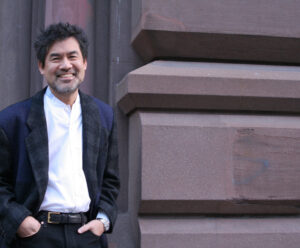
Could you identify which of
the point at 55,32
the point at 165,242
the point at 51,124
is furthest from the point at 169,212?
the point at 55,32

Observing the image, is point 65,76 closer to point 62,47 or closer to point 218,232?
point 62,47

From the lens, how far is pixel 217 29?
2.58 m

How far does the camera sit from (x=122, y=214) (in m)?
2.60

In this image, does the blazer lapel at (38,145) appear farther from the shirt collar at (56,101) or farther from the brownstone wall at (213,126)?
the brownstone wall at (213,126)

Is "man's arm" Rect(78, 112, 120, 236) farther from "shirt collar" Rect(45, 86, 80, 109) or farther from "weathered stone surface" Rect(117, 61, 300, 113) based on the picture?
"weathered stone surface" Rect(117, 61, 300, 113)

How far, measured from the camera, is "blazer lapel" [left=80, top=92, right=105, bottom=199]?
1.85 metres

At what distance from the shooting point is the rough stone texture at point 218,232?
237 centimetres

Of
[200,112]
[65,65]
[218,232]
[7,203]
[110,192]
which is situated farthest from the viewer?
[200,112]

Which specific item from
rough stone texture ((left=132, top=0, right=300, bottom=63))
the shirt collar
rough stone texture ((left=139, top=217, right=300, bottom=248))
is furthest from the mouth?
rough stone texture ((left=139, top=217, right=300, bottom=248))

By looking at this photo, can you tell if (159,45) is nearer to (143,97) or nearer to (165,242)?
(143,97)

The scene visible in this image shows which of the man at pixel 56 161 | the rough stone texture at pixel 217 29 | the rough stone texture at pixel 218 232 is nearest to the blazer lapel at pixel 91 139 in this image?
the man at pixel 56 161

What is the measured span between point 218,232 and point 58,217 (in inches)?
40.4

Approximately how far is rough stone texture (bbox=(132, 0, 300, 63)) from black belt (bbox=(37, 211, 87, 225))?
1200 mm

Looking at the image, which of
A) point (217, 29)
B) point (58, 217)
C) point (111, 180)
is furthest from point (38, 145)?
point (217, 29)
